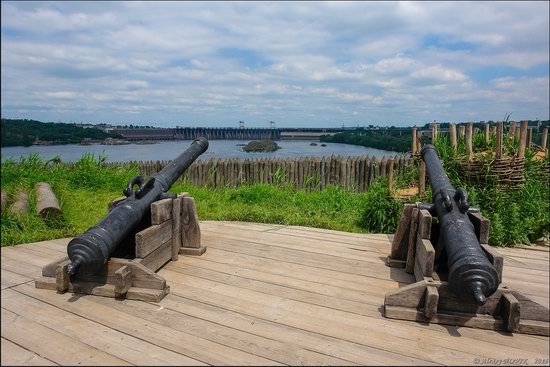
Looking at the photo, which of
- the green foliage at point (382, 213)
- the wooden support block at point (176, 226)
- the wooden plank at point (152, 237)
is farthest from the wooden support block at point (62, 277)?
the green foliage at point (382, 213)

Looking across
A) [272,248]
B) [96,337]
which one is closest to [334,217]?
[272,248]

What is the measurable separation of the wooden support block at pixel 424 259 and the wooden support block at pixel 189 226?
6.81 ft

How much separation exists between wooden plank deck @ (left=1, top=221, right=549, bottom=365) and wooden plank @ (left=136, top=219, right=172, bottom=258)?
286mm

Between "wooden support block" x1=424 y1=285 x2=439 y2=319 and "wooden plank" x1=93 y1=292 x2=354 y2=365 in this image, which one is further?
"wooden support block" x1=424 y1=285 x2=439 y2=319

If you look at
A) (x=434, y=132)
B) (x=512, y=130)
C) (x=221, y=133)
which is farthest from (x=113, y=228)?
(x=221, y=133)

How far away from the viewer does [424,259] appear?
3.15 meters

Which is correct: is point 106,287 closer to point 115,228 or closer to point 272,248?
point 115,228

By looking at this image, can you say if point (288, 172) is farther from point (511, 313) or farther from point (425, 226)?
point (511, 313)

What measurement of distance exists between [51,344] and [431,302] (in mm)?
2346

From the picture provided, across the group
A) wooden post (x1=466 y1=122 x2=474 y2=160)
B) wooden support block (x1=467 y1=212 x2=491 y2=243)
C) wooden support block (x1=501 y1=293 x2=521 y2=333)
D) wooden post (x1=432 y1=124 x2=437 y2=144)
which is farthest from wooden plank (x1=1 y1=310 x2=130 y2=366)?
wooden post (x1=432 y1=124 x2=437 y2=144)

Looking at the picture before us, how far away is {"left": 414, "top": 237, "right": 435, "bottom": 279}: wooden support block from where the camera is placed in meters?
3.06

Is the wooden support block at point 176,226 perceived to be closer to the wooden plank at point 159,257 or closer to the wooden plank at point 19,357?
the wooden plank at point 159,257

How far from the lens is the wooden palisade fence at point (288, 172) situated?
9.98 metres

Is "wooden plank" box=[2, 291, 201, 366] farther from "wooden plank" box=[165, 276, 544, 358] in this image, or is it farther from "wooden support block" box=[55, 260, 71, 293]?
"wooden plank" box=[165, 276, 544, 358]
